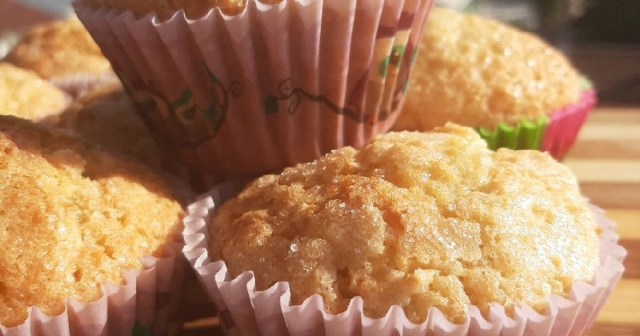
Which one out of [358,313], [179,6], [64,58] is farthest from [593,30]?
[358,313]

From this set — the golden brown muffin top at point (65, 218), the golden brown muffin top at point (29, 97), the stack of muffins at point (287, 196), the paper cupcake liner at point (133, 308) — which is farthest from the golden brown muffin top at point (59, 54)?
the paper cupcake liner at point (133, 308)

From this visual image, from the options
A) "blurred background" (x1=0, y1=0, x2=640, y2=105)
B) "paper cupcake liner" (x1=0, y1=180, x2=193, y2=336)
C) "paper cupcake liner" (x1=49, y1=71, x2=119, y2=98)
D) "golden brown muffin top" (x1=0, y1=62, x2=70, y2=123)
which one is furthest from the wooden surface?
"paper cupcake liner" (x1=49, y1=71, x2=119, y2=98)

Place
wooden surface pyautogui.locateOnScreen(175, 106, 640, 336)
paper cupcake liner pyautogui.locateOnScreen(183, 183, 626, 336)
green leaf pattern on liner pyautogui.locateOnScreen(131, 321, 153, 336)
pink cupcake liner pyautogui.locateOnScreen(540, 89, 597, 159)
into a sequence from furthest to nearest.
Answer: pink cupcake liner pyautogui.locateOnScreen(540, 89, 597, 159) → wooden surface pyautogui.locateOnScreen(175, 106, 640, 336) → green leaf pattern on liner pyautogui.locateOnScreen(131, 321, 153, 336) → paper cupcake liner pyautogui.locateOnScreen(183, 183, 626, 336)

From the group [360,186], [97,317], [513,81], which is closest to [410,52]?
[513,81]

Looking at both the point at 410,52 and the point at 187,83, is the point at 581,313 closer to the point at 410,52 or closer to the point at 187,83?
the point at 410,52

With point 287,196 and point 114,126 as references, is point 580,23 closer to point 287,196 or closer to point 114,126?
point 114,126

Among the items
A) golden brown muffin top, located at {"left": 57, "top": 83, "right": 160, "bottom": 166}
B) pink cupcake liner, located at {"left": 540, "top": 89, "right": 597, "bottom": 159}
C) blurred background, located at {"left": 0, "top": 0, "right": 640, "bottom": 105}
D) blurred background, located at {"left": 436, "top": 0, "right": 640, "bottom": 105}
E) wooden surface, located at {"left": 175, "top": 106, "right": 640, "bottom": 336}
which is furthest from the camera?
blurred background, located at {"left": 0, "top": 0, "right": 640, "bottom": 105}

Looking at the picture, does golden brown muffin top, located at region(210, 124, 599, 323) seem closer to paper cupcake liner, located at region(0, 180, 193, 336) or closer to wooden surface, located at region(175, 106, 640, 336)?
paper cupcake liner, located at region(0, 180, 193, 336)
